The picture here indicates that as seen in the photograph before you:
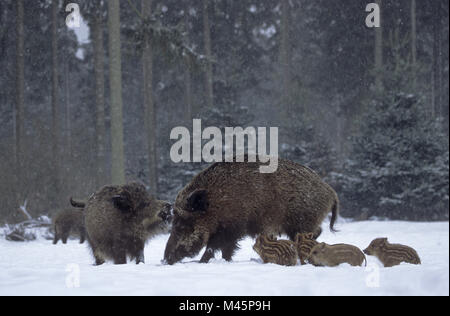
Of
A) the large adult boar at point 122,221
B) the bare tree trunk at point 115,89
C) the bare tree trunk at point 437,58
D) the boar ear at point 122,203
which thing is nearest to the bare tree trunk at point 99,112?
the bare tree trunk at point 115,89

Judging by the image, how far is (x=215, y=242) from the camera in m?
6.06

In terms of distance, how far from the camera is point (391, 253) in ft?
18.8

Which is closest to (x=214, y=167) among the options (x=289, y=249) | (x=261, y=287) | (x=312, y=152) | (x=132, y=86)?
(x=289, y=249)

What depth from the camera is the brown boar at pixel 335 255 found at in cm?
530

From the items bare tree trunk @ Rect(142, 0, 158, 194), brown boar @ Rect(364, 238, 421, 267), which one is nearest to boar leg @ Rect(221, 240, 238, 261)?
brown boar @ Rect(364, 238, 421, 267)

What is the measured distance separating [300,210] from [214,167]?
138cm

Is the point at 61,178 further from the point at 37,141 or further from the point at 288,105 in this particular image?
the point at 288,105

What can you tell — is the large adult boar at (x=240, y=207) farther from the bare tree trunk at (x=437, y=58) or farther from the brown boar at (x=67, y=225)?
the bare tree trunk at (x=437, y=58)

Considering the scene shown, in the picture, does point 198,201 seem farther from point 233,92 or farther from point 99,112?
point 233,92

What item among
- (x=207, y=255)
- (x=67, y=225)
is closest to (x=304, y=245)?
(x=207, y=255)

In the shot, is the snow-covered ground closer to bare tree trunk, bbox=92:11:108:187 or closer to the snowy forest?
the snowy forest

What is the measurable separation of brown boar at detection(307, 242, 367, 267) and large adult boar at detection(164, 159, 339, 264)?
844mm

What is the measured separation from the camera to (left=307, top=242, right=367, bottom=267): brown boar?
530cm

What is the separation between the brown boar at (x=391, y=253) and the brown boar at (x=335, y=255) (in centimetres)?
56
